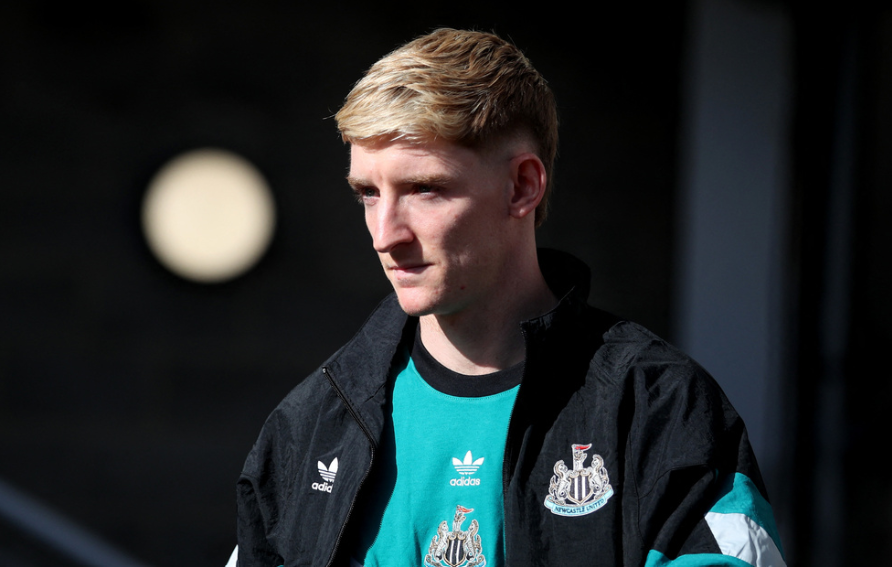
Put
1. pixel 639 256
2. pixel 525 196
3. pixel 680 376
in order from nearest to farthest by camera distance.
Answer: pixel 680 376, pixel 525 196, pixel 639 256

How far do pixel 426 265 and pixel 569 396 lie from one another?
34cm

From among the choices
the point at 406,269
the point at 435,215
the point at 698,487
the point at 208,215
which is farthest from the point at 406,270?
the point at 208,215

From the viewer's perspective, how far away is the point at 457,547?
5.11 feet

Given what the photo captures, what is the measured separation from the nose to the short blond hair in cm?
12

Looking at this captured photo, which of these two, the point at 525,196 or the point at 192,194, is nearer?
the point at 525,196

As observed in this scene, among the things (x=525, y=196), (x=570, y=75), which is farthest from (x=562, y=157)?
(x=525, y=196)

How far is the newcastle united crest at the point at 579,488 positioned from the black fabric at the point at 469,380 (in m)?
0.19

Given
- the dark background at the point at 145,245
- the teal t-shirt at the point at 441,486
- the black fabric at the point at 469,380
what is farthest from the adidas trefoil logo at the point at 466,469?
the dark background at the point at 145,245

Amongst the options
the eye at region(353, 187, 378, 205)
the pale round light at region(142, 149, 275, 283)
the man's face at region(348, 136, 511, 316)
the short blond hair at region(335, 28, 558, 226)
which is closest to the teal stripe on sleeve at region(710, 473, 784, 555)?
the man's face at region(348, 136, 511, 316)

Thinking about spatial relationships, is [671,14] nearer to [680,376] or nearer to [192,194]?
[192,194]

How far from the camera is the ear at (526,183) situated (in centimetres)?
166

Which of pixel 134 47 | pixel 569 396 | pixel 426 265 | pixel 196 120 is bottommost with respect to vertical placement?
pixel 569 396

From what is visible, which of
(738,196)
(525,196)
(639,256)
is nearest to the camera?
(525,196)

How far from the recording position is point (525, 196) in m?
1.67
